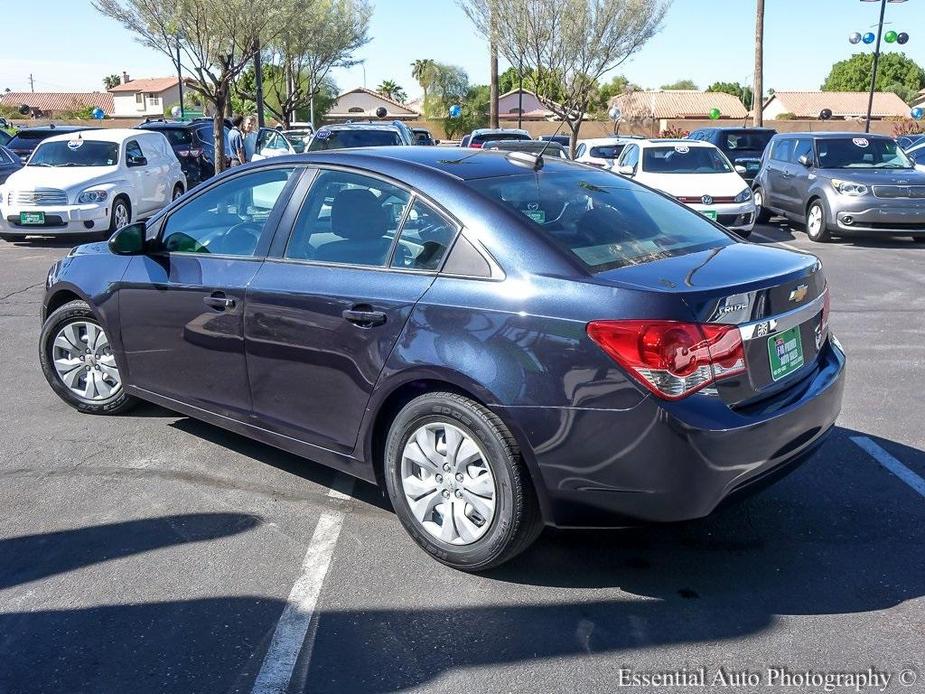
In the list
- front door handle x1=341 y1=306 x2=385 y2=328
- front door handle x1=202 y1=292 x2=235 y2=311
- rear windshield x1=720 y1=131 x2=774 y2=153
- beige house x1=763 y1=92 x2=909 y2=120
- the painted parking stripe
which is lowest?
the painted parking stripe

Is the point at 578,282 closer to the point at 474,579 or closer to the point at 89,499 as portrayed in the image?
the point at 474,579

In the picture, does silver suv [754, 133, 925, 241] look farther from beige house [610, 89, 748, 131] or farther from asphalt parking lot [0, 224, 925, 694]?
beige house [610, 89, 748, 131]

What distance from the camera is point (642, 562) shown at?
148 inches

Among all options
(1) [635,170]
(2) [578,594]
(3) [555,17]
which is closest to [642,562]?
(2) [578,594]

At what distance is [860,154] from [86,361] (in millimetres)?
12483

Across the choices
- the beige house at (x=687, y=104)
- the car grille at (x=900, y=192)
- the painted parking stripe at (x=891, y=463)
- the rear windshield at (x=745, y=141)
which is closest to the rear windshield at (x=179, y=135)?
the rear windshield at (x=745, y=141)

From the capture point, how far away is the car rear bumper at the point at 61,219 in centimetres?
1319

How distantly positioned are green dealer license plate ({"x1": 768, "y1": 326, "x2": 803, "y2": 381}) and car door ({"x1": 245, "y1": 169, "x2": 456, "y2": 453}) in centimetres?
134

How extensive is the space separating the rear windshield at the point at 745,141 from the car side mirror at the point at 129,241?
18196 mm

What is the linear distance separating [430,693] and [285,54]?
126ft

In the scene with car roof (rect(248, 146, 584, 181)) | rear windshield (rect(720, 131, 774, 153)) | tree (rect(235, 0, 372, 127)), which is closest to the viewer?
car roof (rect(248, 146, 584, 181))

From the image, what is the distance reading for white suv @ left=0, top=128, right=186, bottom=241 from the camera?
1326cm

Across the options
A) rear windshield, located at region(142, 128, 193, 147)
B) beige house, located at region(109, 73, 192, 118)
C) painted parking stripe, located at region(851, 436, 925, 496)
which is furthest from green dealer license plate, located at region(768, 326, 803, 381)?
beige house, located at region(109, 73, 192, 118)

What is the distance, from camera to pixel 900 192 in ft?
42.2
